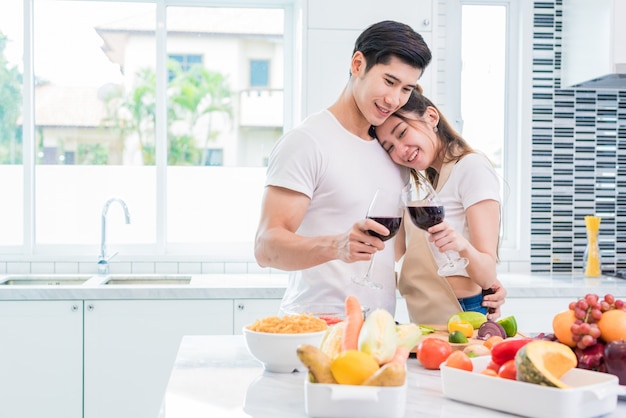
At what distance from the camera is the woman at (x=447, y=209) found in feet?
7.71

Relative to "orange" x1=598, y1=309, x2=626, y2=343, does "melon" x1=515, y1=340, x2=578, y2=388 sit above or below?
below

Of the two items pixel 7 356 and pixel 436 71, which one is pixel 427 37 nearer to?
pixel 436 71

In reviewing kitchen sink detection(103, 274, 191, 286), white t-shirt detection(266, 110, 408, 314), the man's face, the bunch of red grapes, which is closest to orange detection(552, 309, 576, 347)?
the bunch of red grapes

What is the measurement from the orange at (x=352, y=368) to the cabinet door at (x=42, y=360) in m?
2.35

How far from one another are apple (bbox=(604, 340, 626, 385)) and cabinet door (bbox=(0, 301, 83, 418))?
2524 mm

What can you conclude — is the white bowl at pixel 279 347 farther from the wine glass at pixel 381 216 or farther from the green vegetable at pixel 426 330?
the green vegetable at pixel 426 330

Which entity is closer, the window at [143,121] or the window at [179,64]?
the window at [143,121]

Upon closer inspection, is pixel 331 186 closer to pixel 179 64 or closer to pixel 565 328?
pixel 565 328

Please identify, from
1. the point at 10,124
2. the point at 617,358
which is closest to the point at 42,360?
the point at 10,124

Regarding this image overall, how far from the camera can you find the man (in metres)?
2.24

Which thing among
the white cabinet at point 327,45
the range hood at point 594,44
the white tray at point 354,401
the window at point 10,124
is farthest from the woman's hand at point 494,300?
the window at point 10,124

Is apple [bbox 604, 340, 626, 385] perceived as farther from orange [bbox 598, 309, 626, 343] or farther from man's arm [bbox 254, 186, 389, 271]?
man's arm [bbox 254, 186, 389, 271]

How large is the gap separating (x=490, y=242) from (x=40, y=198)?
275 cm

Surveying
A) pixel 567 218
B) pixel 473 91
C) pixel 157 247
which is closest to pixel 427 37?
pixel 473 91
